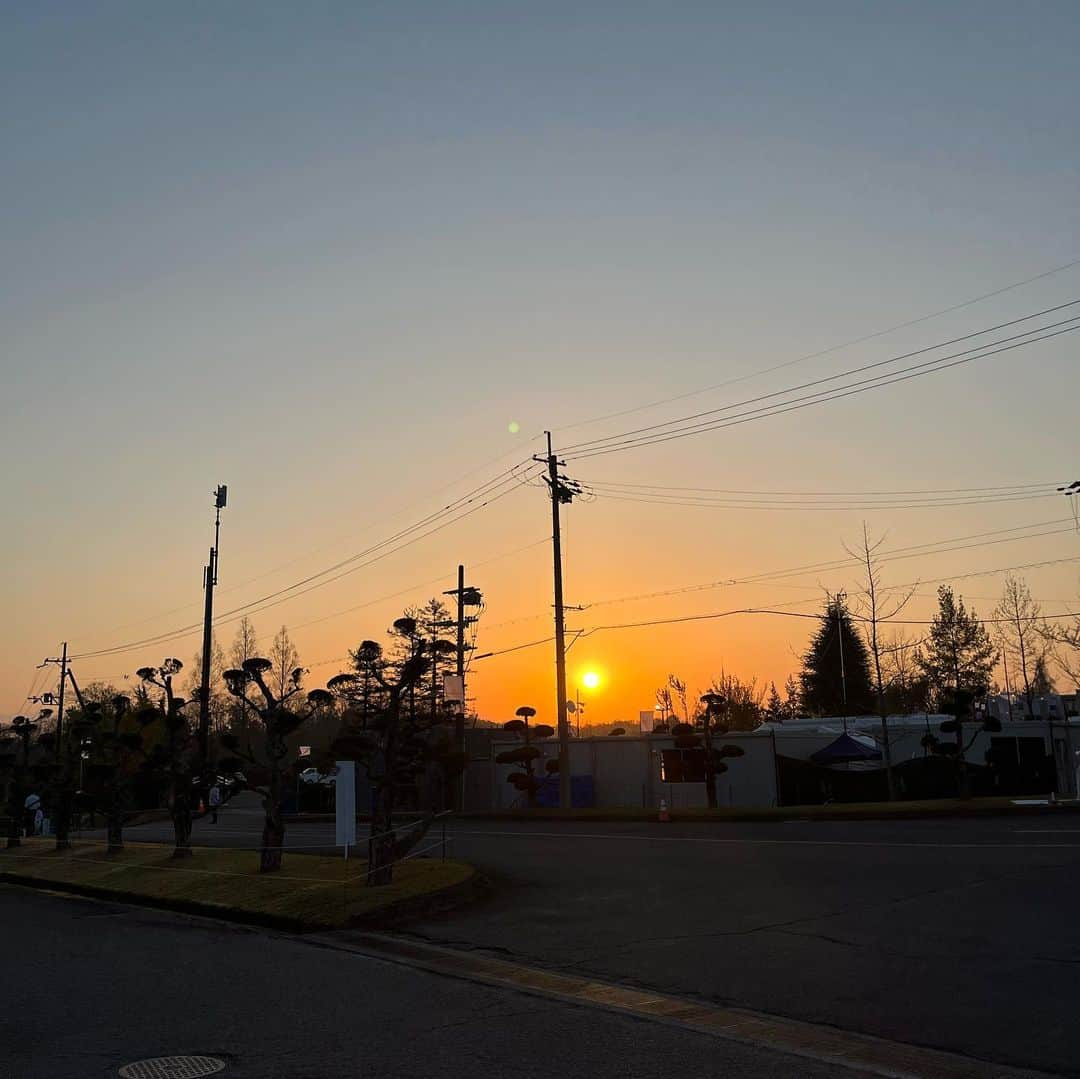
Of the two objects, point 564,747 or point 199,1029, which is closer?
point 199,1029

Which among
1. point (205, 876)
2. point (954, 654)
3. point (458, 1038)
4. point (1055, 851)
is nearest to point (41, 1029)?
point (458, 1038)

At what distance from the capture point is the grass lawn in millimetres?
14703

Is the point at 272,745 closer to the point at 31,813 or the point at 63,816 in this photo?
the point at 63,816

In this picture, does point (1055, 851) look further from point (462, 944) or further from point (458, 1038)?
point (458, 1038)

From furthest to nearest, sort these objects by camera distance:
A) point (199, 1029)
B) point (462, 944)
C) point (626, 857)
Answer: point (626, 857) → point (462, 944) → point (199, 1029)

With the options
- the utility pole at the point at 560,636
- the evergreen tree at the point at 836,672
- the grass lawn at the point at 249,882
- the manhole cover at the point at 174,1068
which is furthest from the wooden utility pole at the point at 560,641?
the evergreen tree at the point at 836,672

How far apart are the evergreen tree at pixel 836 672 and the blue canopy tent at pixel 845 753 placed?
36.3 m

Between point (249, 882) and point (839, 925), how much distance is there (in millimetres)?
10349

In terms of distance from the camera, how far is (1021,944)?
33.2 ft

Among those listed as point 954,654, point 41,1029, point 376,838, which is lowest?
point 41,1029

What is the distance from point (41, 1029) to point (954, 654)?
2812 inches

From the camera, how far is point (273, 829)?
19875mm

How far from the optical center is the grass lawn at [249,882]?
48.2 feet

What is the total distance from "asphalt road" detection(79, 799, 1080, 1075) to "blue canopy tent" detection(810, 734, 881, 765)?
59.1 feet
